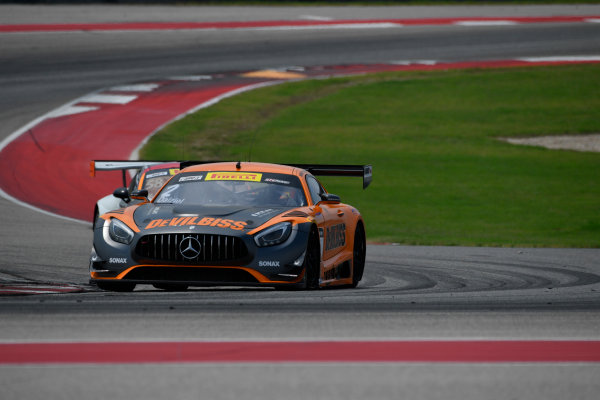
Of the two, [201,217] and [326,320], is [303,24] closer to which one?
[201,217]

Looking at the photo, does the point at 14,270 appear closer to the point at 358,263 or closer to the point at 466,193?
the point at 358,263

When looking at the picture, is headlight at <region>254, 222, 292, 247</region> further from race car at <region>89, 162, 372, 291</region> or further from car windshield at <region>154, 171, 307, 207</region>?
car windshield at <region>154, 171, 307, 207</region>

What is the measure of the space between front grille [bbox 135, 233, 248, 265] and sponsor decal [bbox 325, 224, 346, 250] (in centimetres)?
141

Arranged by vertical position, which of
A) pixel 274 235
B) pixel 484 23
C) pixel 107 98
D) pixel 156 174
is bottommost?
pixel 274 235

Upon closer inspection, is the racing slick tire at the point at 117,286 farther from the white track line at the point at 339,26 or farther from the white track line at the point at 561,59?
the white track line at the point at 339,26

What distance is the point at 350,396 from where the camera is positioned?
5109 millimetres

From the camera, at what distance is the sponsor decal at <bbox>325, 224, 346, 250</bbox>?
35.8 ft

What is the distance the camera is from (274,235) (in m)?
9.79

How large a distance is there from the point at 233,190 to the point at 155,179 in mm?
2565

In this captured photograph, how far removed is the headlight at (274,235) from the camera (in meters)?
9.71

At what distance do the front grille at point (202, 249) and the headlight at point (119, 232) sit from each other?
358mm

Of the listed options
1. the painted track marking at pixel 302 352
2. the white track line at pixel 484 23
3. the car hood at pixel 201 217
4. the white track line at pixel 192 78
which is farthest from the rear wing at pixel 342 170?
the white track line at pixel 484 23

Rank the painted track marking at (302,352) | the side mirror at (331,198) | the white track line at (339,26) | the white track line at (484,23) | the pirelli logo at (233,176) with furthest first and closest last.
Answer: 1. the white track line at (484,23)
2. the white track line at (339,26)
3. the side mirror at (331,198)
4. the pirelli logo at (233,176)
5. the painted track marking at (302,352)

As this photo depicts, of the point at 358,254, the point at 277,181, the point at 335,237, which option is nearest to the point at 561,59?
Result: the point at 358,254
